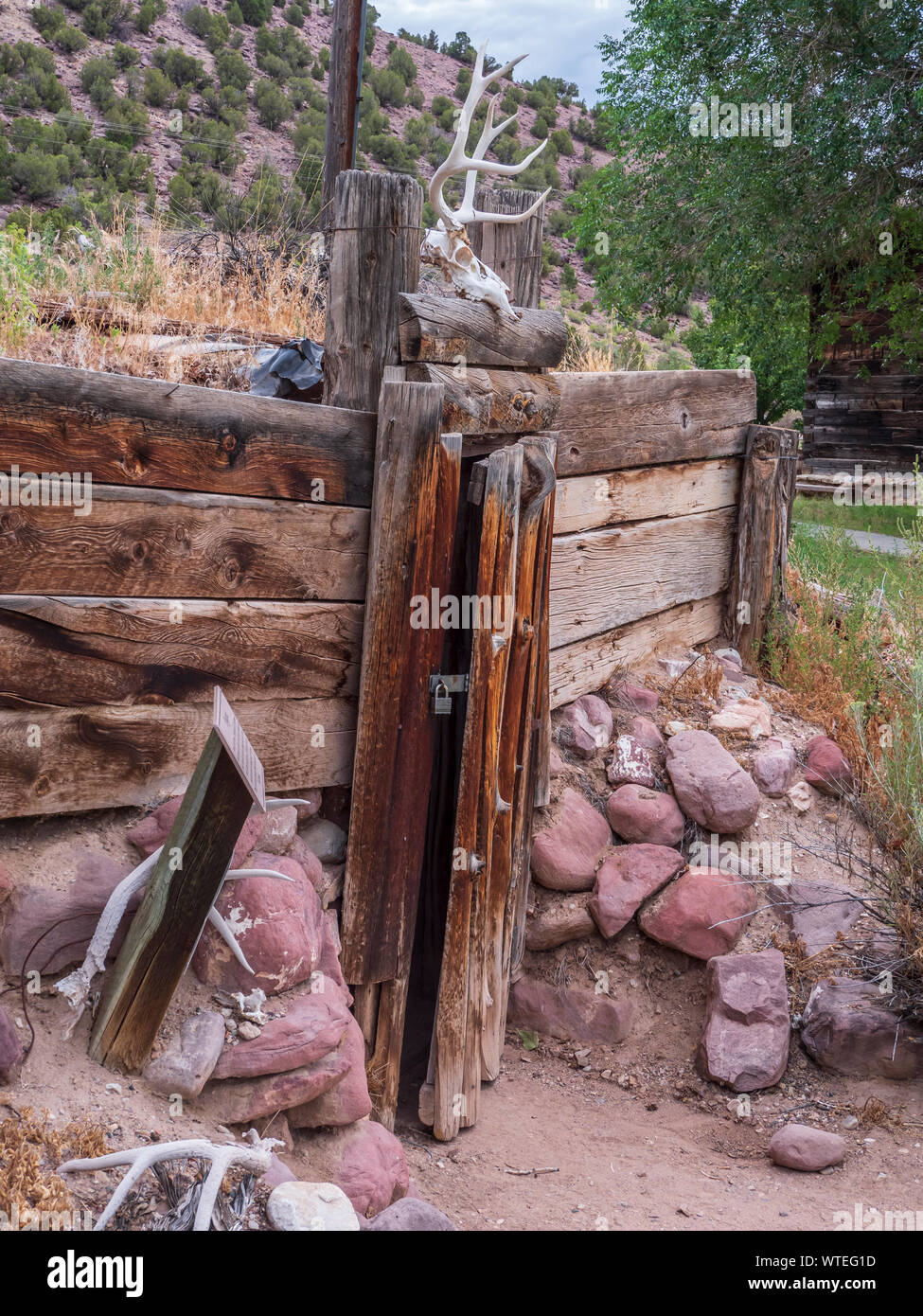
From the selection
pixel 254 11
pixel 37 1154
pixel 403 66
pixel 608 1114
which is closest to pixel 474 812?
pixel 608 1114

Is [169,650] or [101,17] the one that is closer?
[169,650]

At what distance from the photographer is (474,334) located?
356 centimetres

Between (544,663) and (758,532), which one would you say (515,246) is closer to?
(544,663)

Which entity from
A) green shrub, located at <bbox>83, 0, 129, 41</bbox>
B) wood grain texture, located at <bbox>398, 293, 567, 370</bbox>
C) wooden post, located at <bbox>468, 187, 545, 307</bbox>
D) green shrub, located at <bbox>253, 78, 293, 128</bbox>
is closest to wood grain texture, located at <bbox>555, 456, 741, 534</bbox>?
wood grain texture, located at <bbox>398, 293, 567, 370</bbox>

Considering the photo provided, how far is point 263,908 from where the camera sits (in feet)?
9.12

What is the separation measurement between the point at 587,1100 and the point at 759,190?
1149cm

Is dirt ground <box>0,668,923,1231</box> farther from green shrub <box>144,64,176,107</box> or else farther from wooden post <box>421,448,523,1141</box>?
green shrub <box>144,64,176,107</box>

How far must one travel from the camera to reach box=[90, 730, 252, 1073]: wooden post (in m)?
2.34

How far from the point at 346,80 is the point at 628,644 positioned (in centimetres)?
590

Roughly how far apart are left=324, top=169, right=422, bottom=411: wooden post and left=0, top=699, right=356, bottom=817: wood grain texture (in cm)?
107

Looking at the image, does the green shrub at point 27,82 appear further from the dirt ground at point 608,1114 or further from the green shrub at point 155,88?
the dirt ground at point 608,1114

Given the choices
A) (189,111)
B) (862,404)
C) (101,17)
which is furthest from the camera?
(101,17)

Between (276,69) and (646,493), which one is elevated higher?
(276,69)

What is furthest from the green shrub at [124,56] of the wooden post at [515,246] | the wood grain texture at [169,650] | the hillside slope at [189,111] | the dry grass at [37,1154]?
the dry grass at [37,1154]
